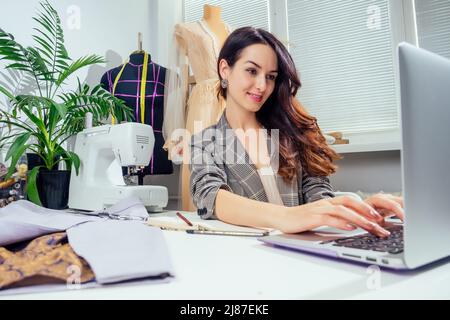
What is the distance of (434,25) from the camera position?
1.64 meters

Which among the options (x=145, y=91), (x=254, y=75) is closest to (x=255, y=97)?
(x=254, y=75)

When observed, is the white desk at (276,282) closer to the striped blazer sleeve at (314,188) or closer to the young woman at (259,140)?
the young woman at (259,140)

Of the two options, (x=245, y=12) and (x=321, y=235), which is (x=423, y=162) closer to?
(x=321, y=235)

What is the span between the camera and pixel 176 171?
82.7 inches

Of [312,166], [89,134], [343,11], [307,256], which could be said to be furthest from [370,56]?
[307,256]

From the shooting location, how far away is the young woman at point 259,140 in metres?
0.96

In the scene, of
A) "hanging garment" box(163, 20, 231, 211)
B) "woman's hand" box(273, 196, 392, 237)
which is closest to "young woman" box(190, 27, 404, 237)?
"woman's hand" box(273, 196, 392, 237)

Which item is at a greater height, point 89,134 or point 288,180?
point 89,134

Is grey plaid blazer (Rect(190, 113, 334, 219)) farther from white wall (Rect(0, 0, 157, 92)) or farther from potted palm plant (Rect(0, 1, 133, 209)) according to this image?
white wall (Rect(0, 0, 157, 92))

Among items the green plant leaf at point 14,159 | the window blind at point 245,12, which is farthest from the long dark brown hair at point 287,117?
the window blind at point 245,12

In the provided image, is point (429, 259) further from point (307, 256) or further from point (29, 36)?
point (29, 36)

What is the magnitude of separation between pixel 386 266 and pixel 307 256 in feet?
0.37

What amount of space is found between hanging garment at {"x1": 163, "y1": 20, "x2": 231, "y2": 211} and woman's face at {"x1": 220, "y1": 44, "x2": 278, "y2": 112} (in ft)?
1.83

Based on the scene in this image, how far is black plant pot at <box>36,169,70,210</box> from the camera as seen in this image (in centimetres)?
120
